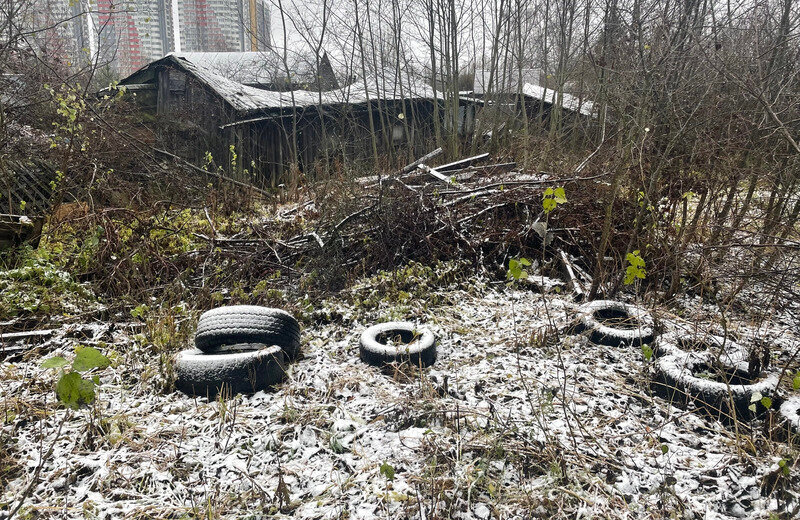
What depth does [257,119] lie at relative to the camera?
50.4 feet

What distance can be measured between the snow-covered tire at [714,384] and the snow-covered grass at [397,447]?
140 mm

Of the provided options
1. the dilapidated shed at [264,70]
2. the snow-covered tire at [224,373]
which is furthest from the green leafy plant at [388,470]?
the dilapidated shed at [264,70]

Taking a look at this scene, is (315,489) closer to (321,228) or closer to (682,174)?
(321,228)

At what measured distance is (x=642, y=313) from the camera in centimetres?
501

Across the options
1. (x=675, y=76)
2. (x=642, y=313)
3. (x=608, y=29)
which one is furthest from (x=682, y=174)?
(x=608, y=29)

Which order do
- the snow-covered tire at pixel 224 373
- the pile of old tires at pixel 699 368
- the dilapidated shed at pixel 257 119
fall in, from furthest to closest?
the dilapidated shed at pixel 257 119, the snow-covered tire at pixel 224 373, the pile of old tires at pixel 699 368

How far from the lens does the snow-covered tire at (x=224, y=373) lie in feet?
12.7

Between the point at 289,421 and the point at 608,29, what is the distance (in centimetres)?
1085

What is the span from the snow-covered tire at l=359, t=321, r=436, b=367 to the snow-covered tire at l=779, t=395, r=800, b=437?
2.49 meters

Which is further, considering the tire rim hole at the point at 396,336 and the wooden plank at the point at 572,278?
the wooden plank at the point at 572,278

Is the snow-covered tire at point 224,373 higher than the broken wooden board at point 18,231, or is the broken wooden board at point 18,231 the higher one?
the broken wooden board at point 18,231

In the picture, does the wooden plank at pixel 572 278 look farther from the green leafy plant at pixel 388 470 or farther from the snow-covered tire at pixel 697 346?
the green leafy plant at pixel 388 470

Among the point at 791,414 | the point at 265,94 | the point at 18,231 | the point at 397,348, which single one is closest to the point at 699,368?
the point at 791,414

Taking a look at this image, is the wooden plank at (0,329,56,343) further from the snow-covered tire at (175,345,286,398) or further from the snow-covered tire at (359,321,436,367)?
the snow-covered tire at (359,321,436,367)
